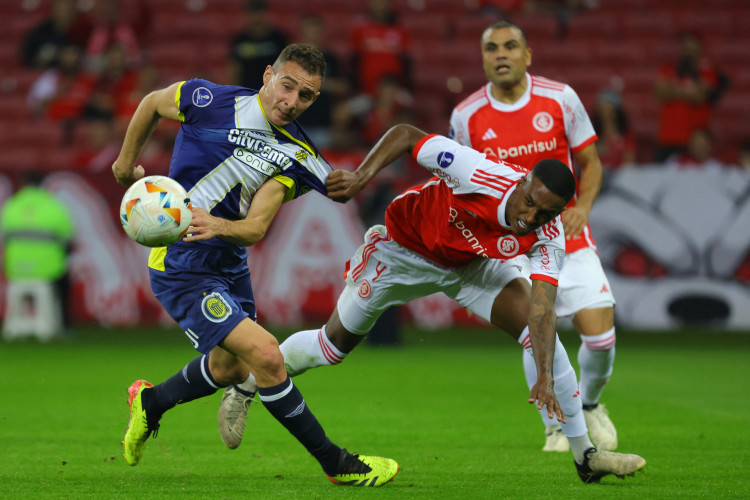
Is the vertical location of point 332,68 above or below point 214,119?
above

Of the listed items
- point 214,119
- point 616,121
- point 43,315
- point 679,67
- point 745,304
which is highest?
point 679,67

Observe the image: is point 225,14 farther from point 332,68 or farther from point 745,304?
point 745,304

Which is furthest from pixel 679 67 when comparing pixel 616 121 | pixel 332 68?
pixel 332 68

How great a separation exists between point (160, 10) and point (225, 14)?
3.62 feet

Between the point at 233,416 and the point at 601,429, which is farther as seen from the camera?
the point at 601,429

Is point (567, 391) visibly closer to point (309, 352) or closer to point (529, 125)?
point (309, 352)

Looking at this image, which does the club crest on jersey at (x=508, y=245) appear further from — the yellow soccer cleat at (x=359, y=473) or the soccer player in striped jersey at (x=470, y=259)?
the yellow soccer cleat at (x=359, y=473)

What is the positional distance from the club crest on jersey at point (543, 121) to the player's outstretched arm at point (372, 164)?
48.0 inches

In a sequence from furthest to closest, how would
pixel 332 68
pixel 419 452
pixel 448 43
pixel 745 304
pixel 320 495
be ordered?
pixel 448 43
pixel 332 68
pixel 745 304
pixel 419 452
pixel 320 495

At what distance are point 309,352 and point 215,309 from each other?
1115 mm

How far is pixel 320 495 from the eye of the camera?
5.13 m

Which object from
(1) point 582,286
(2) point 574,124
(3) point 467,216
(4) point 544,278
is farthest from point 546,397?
(2) point 574,124

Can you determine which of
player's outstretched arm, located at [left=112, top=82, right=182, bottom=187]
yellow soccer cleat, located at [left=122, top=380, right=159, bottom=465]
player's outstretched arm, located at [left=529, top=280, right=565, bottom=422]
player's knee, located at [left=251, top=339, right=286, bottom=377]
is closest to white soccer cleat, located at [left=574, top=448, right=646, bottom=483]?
player's outstretched arm, located at [left=529, top=280, right=565, bottom=422]

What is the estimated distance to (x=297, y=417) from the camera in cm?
538
